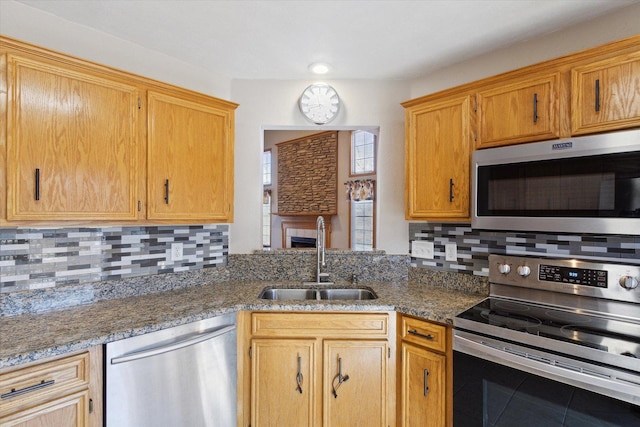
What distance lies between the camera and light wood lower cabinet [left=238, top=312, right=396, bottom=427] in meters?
1.81

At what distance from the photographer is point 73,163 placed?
1524 millimetres

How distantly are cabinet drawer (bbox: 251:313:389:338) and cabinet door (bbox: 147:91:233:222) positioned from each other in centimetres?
76

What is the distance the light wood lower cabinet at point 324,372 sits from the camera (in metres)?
1.81

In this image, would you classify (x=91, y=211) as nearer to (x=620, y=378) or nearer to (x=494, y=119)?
(x=494, y=119)

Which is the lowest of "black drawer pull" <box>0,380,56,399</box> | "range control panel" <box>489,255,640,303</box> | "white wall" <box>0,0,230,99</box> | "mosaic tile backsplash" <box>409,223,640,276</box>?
"black drawer pull" <box>0,380,56,399</box>

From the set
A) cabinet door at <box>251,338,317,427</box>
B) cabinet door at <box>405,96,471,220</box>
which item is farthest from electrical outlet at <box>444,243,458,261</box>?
cabinet door at <box>251,338,317,427</box>

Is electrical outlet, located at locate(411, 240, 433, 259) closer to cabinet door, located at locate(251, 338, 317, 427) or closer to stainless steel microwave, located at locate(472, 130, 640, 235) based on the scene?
stainless steel microwave, located at locate(472, 130, 640, 235)

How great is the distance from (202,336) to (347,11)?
5.75ft

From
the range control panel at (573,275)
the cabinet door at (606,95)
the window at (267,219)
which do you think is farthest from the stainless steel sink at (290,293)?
the window at (267,219)

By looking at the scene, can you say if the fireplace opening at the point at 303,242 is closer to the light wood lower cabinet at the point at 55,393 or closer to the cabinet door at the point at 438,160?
the cabinet door at the point at 438,160

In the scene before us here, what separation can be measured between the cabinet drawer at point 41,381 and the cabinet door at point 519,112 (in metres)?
2.13

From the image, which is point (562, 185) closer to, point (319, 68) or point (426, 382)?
point (426, 382)

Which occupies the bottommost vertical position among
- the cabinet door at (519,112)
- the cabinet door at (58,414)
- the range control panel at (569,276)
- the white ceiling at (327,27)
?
the cabinet door at (58,414)

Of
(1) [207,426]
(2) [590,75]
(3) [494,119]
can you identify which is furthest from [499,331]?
(1) [207,426]
